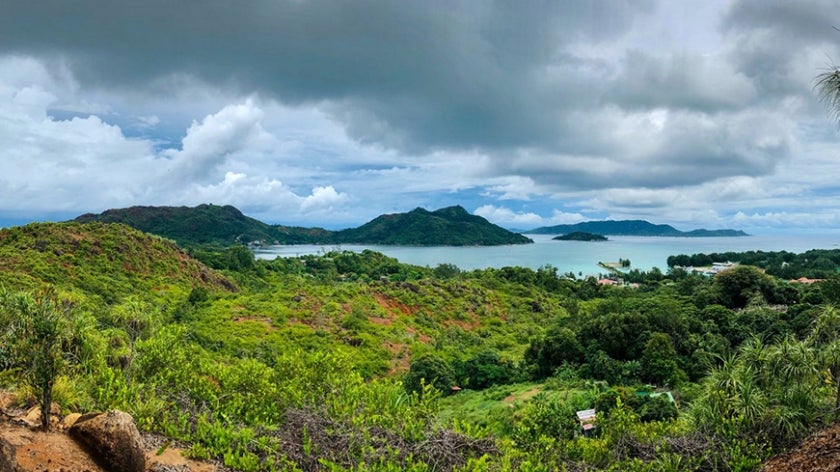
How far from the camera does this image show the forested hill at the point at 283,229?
118 meters

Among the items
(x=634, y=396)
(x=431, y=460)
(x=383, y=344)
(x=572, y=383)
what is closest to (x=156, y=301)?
(x=383, y=344)

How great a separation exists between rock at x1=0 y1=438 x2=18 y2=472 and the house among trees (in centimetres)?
1245

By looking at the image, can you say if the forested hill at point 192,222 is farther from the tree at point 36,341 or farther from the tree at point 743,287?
the tree at point 36,341

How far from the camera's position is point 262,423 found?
637 cm

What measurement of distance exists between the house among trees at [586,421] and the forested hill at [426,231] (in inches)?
6277

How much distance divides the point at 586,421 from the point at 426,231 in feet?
541

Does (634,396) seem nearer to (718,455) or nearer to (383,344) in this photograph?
(718,455)

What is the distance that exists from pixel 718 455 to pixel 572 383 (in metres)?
15.0

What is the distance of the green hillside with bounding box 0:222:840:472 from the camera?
237 inches

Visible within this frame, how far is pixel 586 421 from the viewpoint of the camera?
46.4 ft

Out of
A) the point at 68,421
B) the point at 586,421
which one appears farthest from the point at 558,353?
the point at 68,421

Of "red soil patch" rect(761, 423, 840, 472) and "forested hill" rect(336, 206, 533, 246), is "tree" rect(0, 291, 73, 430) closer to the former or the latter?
"red soil patch" rect(761, 423, 840, 472)

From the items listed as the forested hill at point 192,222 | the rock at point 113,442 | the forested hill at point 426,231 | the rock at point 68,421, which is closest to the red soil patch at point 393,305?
the rock at point 68,421

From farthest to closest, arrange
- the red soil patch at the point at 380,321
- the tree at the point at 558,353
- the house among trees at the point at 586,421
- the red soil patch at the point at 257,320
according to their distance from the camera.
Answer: the red soil patch at the point at 380,321, the red soil patch at the point at 257,320, the tree at the point at 558,353, the house among trees at the point at 586,421
